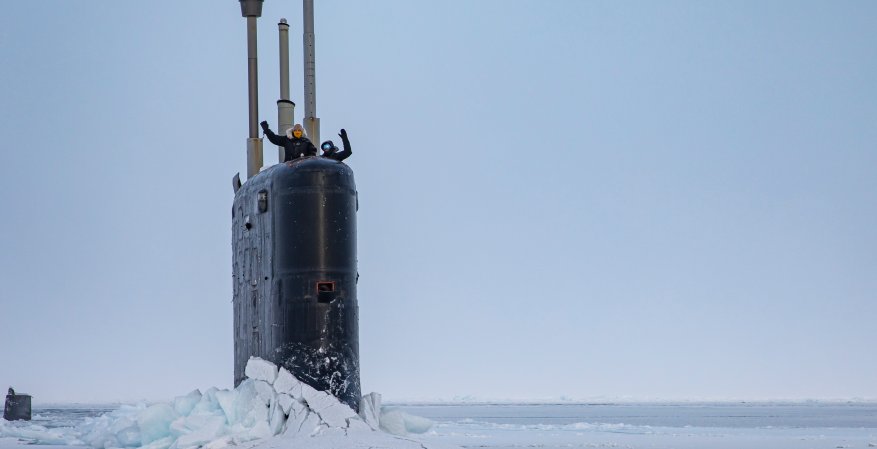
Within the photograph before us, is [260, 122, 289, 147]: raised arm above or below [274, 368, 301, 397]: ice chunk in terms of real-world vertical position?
above

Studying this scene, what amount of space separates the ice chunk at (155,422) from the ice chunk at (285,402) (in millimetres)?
2090

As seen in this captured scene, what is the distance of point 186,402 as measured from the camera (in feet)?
46.2

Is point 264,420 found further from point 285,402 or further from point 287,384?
point 287,384

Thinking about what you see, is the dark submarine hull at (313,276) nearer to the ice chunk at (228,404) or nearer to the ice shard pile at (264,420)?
the ice shard pile at (264,420)

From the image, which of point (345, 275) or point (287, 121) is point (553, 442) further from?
point (345, 275)

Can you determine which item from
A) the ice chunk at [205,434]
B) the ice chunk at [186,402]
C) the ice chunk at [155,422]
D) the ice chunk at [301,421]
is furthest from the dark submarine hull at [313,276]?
the ice chunk at [155,422]

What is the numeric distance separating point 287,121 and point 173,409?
446 cm

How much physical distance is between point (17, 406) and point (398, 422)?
97.5 feet

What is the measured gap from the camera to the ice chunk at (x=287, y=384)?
12.4m

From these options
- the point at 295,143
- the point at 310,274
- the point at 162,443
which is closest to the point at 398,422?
the point at 310,274

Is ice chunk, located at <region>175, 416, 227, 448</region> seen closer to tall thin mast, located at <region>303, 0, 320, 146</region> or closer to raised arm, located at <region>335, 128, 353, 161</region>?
raised arm, located at <region>335, 128, 353, 161</region>

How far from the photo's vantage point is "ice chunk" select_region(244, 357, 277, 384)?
12.7 m

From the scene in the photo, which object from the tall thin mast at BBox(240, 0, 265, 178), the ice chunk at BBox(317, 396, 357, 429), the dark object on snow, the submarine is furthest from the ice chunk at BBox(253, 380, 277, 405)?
the dark object on snow

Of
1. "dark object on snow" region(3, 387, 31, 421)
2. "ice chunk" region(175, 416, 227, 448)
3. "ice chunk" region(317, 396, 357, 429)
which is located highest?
"dark object on snow" region(3, 387, 31, 421)
